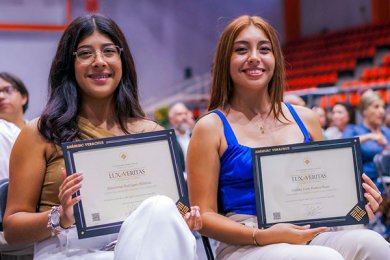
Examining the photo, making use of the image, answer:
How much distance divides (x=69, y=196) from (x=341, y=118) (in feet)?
17.7

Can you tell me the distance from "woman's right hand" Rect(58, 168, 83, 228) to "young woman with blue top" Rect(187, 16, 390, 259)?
0.54m

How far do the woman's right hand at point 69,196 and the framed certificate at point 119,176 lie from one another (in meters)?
0.03

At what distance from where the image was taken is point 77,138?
233 cm

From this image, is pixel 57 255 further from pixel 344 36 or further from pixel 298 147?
pixel 344 36

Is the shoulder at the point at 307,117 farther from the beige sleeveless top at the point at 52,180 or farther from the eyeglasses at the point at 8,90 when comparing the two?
the eyeglasses at the point at 8,90

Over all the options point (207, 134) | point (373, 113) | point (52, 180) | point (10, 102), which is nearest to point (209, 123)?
point (207, 134)

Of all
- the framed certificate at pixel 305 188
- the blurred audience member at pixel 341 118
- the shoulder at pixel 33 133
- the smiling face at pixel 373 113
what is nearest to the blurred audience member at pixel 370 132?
the smiling face at pixel 373 113

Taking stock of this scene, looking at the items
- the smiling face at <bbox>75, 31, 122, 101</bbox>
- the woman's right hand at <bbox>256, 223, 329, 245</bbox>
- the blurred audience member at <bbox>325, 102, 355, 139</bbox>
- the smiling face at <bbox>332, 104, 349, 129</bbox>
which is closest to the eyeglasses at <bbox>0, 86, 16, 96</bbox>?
the smiling face at <bbox>75, 31, 122, 101</bbox>

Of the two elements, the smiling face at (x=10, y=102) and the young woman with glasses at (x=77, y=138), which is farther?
the smiling face at (x=10, y=102)

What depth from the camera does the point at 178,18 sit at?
16562 millimetres

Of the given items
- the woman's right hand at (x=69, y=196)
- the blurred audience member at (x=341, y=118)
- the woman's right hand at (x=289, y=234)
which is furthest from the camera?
the blurred audience member at (x=341, y=118)

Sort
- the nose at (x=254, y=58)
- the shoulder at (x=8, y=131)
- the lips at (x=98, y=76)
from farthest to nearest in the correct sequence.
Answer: the shoulder at (x=8, y=131) < the nose at (x=254, y=58) < the lips at (x=98, y=76)

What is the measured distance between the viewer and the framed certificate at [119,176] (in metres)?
2.07

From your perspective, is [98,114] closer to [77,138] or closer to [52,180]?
[77,138]
